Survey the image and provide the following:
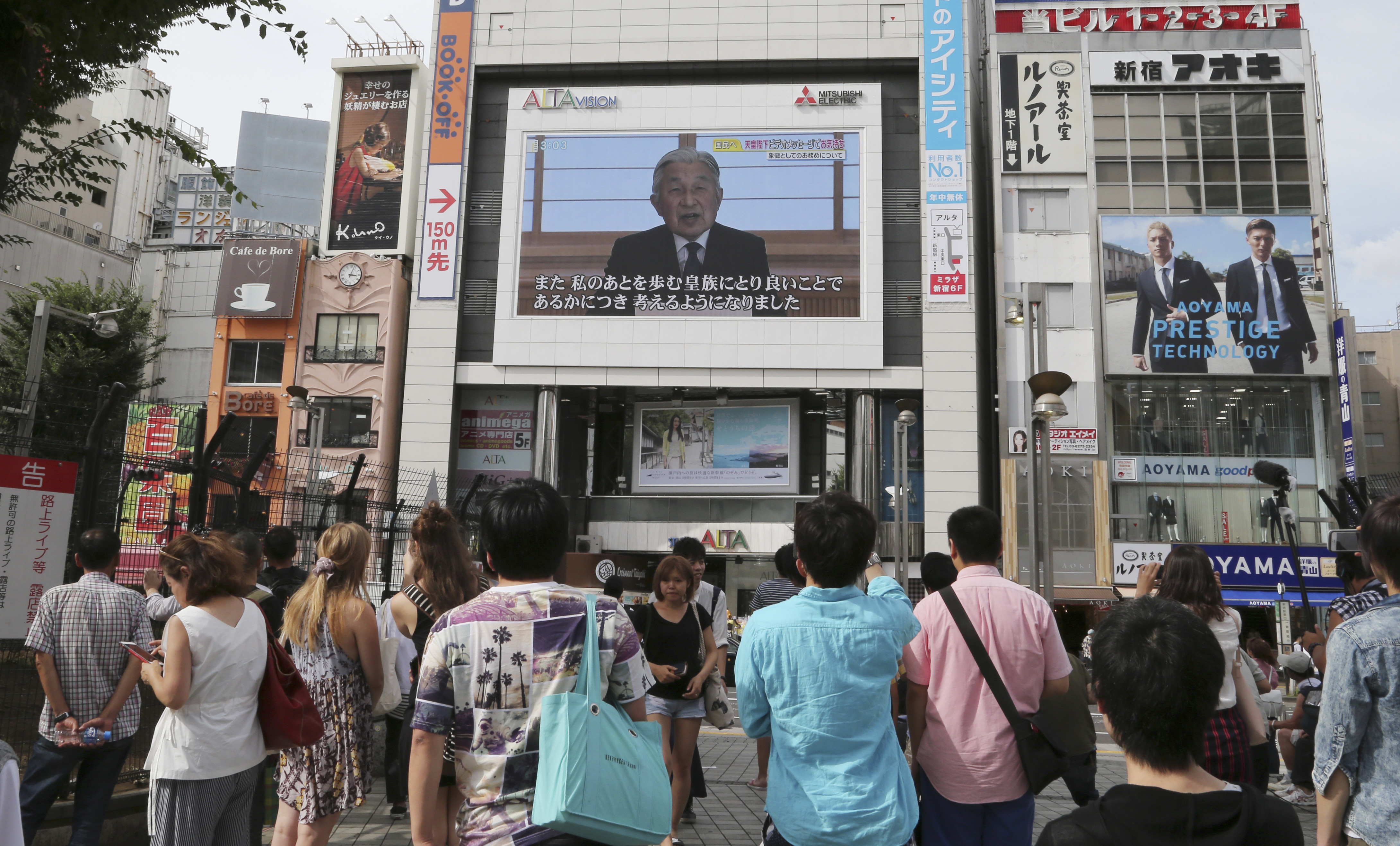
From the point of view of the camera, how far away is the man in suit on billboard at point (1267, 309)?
2866 centimetres

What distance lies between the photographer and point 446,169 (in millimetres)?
32562

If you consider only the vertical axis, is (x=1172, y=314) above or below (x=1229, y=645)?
above

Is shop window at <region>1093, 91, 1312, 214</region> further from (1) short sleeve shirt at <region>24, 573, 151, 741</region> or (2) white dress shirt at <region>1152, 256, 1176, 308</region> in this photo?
(1) short sleeve shirt at <region>24, 573, 151, 741</region>

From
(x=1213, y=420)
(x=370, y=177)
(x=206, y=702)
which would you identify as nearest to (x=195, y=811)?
(x=206, y=702)

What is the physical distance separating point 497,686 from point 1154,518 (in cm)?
2956

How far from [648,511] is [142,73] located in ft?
114

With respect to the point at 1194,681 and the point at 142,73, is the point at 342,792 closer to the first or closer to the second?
the point at 1194,681

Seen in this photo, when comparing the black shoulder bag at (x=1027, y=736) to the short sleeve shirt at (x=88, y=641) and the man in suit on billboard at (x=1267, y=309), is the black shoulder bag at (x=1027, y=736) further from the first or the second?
the man in suit on billboard at (x=1267, y=309)

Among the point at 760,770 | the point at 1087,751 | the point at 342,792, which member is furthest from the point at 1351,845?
the point at 760,770

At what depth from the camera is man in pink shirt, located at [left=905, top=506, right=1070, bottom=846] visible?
3.53 metres

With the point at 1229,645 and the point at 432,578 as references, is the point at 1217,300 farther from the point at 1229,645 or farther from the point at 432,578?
the point at 432,578

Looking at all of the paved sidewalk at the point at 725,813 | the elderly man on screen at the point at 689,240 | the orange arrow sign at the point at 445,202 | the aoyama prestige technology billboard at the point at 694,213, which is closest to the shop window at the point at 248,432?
the aoyama prestige technology billboard at the point at 694,213

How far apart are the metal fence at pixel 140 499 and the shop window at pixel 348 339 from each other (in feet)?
77.5

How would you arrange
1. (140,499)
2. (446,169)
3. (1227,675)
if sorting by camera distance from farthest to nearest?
(446,169) < (140,499) < (1227,675)
